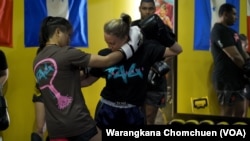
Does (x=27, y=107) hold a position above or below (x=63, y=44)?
below

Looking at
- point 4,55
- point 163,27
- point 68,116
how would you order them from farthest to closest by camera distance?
point 4,55
point 163,27
point 68,116

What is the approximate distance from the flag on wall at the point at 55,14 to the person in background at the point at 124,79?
1595 mm

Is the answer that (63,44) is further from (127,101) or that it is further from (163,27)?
(163,27)

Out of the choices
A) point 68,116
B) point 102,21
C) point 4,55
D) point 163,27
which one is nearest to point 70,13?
point 102,21

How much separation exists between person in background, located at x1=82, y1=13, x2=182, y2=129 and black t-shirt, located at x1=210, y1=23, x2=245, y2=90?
1.59 meters

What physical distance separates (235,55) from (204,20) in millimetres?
540

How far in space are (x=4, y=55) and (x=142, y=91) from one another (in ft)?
5.47

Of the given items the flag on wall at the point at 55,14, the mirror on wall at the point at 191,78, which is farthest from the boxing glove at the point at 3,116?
the mirror on wall at the point at 191,78

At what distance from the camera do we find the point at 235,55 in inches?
174

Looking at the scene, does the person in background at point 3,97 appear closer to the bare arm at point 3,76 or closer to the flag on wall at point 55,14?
the bare arm at point 3,76

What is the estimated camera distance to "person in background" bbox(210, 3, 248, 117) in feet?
14.5

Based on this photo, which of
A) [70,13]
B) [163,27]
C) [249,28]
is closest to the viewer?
[163,27]

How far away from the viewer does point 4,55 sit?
4055 mm

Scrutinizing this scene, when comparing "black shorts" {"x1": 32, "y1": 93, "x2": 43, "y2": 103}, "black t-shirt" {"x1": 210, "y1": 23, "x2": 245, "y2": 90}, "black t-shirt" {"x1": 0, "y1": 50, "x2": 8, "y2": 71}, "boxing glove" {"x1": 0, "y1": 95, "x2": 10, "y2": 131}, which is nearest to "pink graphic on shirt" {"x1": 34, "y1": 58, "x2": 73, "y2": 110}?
"boxing glove" {"x1": 0, "y1": 95, "x2": 10, "y2": 131}
